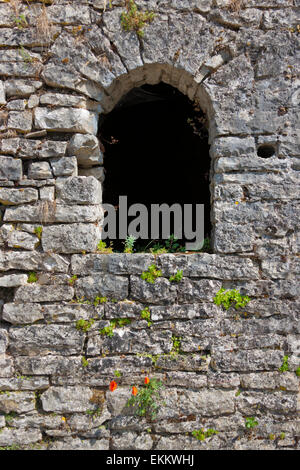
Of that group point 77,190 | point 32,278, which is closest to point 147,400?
point 32,278

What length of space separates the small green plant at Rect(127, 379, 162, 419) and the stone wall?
0.19 ft

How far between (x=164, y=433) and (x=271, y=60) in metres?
3.28

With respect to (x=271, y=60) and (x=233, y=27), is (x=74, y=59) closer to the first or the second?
(x=233, y=27)

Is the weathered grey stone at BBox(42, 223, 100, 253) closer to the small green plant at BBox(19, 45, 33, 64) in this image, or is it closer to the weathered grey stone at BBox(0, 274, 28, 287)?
the weathered grey stone at BBox(0, 274, 28, 287)

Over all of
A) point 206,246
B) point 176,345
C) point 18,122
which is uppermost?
point 18,122

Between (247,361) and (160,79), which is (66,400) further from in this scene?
(160,79)

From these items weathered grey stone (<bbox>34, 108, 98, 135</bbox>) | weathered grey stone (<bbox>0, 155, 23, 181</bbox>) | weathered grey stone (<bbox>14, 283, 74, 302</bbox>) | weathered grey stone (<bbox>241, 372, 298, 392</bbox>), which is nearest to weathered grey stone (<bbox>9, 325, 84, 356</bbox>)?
weathered grey stone (<bbox>14, 283, 74, 302</bbox>)

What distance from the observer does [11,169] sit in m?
3.06

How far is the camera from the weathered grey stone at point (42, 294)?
3.06 m

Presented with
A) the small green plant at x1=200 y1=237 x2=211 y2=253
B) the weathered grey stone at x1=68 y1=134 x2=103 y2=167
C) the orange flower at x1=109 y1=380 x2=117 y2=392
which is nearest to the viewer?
the orange flower at x1=109 y1=380 x2=117 y2=392

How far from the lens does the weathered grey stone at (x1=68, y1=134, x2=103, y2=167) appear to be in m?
3.10

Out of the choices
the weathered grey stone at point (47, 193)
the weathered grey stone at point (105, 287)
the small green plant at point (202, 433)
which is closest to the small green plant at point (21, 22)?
the weathered grey stone at point (47, 193)

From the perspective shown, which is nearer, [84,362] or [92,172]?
[84,362]

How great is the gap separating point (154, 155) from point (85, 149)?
3.44 m
